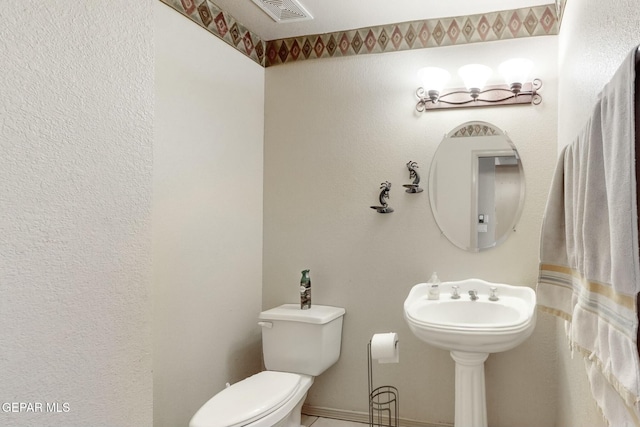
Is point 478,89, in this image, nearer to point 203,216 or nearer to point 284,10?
point 284,10

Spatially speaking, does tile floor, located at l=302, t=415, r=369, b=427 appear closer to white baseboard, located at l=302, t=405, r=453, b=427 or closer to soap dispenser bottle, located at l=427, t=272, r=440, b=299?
white baseboard, located at l=302, t=405, r=453, b=427

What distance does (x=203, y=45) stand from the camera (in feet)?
8.03

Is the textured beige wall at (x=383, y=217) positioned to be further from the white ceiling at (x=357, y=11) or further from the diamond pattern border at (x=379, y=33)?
the white ceiling at (x=357, y=11)

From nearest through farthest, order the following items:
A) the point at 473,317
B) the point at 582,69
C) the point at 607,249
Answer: the point at 607,249 → the point at 582,69 → the point at 473,317

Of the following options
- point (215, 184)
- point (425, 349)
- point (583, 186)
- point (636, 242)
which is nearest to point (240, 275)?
point (215, 184)

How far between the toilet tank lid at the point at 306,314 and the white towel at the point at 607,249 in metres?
1.42

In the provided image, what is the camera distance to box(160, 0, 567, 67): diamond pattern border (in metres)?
2.47

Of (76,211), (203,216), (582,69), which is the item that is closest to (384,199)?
(203,216)

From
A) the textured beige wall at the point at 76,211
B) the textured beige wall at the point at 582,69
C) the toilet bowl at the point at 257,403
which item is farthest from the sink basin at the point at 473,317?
the textured beige wall at the point at 76,211

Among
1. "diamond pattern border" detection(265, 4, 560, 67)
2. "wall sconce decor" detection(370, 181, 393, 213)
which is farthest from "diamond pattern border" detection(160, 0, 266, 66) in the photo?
"wall sconce decor" detection(370, 181, 393, 213)

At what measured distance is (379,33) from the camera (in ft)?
9.18

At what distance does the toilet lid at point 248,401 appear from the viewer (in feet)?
6.30

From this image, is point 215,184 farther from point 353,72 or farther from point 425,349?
point 425,349

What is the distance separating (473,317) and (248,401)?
1238 millimetres
